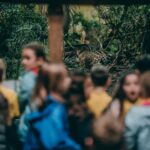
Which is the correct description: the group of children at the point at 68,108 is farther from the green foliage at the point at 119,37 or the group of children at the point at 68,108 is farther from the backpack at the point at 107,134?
the green foliage at the point at 119,37

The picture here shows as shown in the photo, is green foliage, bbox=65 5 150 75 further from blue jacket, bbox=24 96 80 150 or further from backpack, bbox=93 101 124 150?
backpack, bbox=93 101 124 150

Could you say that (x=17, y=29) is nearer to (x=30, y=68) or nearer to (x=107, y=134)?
(x=30, y=68)

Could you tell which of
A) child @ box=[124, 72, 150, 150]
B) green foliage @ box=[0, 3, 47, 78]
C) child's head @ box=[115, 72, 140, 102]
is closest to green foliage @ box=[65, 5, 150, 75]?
green foliage @ box=[0, 3, 47, 78]

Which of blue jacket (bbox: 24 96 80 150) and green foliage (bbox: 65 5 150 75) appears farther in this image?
green foliage (bbox: 65 5 150 75)

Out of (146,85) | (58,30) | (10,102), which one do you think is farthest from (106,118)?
(58,30)

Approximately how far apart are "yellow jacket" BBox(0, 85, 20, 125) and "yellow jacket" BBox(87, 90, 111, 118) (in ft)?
2.65

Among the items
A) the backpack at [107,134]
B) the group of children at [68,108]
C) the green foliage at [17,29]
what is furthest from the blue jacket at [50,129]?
the green foliage at [17,29]

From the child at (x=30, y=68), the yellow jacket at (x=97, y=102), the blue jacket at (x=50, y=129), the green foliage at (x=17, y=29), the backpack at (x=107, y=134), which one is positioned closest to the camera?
the backpack at (x=107, y=134)

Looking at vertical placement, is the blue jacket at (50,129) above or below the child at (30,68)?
below

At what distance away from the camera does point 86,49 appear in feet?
49.0

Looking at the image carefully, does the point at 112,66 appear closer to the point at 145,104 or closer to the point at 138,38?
the point at 138,38

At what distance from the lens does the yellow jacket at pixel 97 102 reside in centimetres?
612

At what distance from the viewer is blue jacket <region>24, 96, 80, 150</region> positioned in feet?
18.5

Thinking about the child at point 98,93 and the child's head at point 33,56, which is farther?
the child's head at point 33,56
